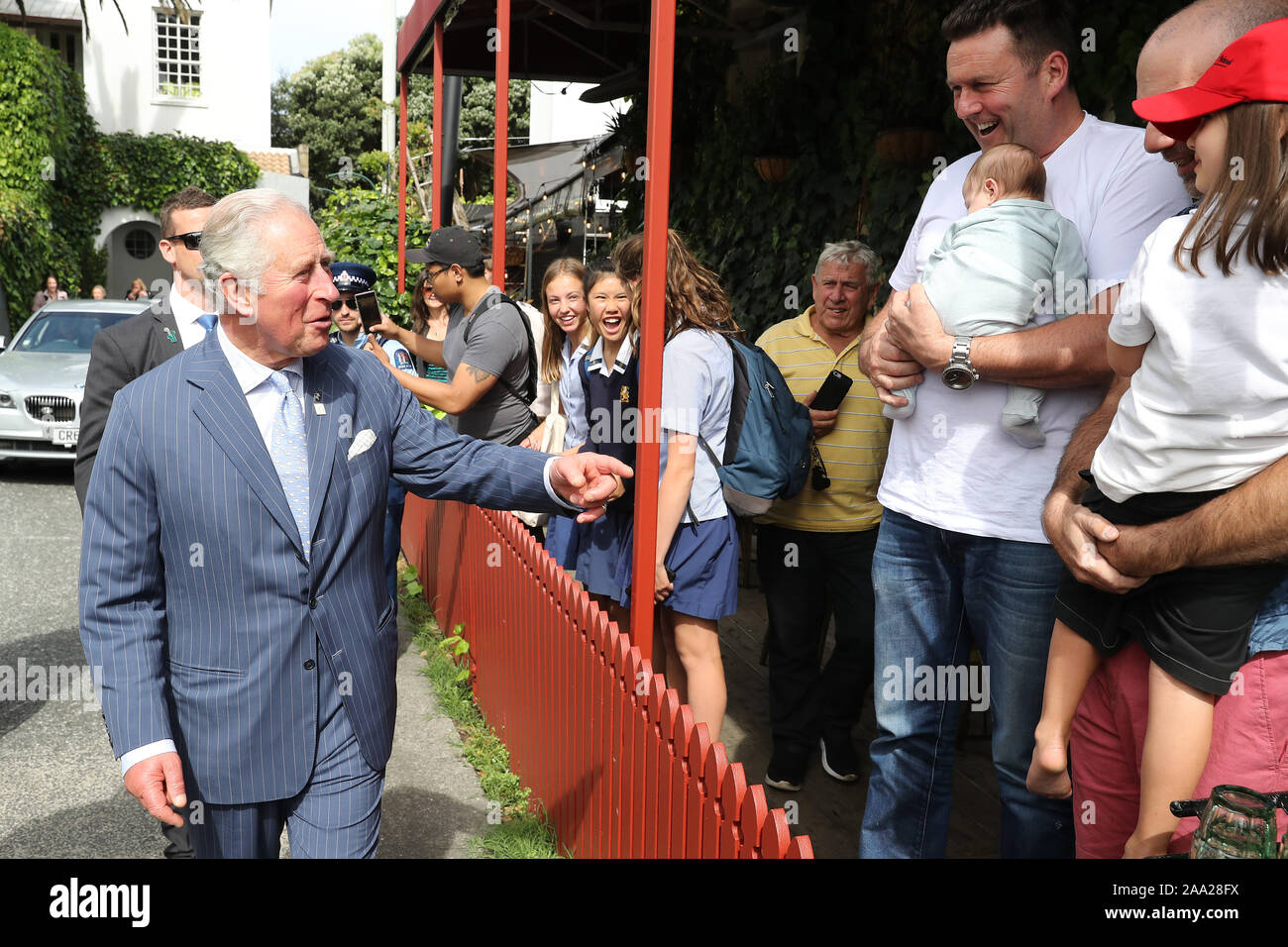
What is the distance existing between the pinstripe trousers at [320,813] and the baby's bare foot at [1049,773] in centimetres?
148

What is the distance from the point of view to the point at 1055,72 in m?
2.58

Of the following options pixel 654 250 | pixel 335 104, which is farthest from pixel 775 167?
Answer: pixel 335 104

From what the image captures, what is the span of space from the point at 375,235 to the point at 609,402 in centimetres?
930

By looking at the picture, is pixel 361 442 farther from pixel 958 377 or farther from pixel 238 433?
pixel 958 377

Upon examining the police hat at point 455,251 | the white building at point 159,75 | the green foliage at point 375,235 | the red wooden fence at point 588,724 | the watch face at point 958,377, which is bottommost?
the red wooden fence at point 588,724

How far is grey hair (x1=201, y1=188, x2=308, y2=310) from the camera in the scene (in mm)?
2404

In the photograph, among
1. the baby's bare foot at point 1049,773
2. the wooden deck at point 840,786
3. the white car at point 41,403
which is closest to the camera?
the baby's bare foot at point 1049,773

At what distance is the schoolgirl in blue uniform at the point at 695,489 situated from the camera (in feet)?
12.7

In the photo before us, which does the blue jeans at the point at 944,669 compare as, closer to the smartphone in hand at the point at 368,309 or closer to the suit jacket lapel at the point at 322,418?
the suit jacket lapel at the point at 322,418

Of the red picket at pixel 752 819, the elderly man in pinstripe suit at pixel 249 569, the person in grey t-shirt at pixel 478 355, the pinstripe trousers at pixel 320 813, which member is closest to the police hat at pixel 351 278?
the person in grey t-shirt at pixel 478 355

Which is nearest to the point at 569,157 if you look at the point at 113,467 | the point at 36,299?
the point at 36,299

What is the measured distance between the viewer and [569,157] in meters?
15.5

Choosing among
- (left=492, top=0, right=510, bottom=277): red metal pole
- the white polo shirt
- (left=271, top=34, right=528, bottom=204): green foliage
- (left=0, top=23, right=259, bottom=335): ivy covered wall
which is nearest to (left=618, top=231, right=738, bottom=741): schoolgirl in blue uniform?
the white polo shirt

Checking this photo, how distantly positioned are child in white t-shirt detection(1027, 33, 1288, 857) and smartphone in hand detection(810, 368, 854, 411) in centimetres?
223
